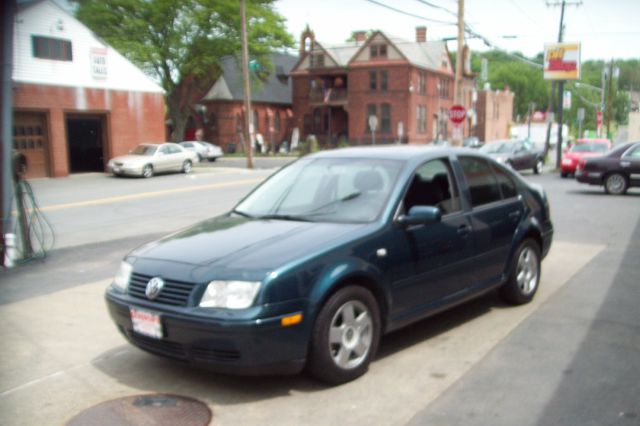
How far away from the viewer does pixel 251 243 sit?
418 cm

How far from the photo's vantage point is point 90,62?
28438 mm

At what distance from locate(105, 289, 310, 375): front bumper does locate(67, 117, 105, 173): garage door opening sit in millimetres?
28379

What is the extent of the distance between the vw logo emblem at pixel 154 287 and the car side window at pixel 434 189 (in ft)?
6.46

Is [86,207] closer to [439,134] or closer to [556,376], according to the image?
[556,376]

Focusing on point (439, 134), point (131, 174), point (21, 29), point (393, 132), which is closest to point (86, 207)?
point (131, 174)

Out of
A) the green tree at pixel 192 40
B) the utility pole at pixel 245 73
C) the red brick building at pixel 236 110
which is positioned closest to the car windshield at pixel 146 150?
the utility pole at pixel 245 73

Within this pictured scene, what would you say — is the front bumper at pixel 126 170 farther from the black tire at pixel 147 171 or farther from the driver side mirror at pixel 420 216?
the driver side mirror at pixel 420 216

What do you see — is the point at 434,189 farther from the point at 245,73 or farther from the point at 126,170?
the point at 245,73

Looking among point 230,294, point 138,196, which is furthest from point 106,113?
point 230,294

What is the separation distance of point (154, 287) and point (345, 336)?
1.32 metres

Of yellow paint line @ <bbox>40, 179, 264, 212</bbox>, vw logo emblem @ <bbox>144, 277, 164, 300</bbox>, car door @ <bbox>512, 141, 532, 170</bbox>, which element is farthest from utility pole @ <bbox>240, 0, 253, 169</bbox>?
vw logo emblem @ <bbox>144, 277, 164, 300</bbox>

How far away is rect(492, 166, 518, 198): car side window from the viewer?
593cm

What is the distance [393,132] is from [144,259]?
52269 millimetres

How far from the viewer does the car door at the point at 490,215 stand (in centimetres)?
535
